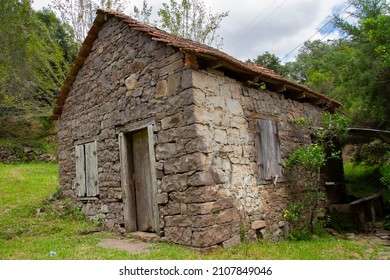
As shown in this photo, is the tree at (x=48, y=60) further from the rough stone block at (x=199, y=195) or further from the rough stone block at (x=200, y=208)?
the rough stone block at (x=200, y=208)

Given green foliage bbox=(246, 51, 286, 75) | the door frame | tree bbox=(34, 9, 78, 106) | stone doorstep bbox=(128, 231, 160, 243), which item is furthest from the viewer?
green foliage bbox=(246, 51, 286, 75)

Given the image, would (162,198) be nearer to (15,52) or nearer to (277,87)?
(277,87)

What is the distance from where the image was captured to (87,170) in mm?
7414

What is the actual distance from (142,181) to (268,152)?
2570 mm

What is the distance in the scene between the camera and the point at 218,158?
5215mm

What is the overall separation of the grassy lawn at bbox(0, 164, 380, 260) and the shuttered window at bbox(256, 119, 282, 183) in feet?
4.24

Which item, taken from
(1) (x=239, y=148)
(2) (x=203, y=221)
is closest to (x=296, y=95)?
(1) (x=239, y=148)

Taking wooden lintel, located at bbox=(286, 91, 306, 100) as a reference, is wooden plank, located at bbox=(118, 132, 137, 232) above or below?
below

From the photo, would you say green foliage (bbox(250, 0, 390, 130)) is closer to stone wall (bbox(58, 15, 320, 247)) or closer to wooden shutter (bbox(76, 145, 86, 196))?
stone wall (bbox(58, 15, 320, 247))

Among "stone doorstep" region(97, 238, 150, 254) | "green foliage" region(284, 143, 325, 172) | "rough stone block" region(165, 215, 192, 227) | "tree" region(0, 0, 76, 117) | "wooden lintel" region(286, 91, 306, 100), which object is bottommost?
"stone doorstep" region(97, 238, 150, 254)

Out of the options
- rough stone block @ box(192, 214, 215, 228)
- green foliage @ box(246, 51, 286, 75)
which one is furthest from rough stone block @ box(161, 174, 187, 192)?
green foliage @ box(246, 51, 286, 75)

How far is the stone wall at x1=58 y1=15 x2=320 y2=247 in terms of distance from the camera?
195 inches
